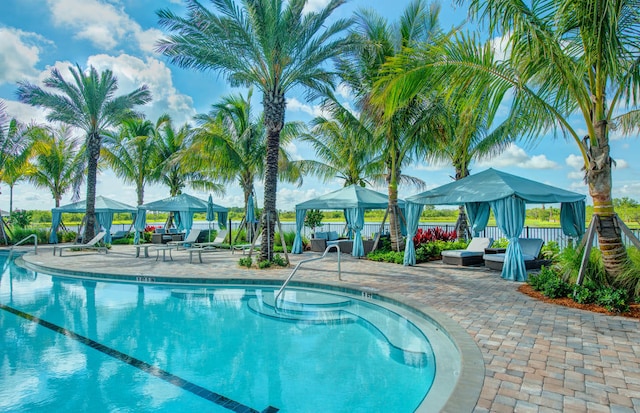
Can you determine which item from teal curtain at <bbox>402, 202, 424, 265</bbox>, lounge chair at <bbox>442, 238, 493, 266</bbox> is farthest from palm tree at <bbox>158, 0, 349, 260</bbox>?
lounge chair at <bbox>442, 238, 493, 266</bbox>

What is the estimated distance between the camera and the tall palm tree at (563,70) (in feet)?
19.8

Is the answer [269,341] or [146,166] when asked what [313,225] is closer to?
[146,166]

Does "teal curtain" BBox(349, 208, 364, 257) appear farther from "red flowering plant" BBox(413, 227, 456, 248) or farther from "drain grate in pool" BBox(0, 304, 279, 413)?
"drain grate in pool" BBox(0, 304, 279, 413)

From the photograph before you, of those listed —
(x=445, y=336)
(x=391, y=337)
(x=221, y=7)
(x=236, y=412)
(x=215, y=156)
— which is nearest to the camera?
(x=236, y=412)

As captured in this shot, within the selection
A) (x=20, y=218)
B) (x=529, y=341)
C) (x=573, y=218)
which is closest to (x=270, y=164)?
(x=529, y=341)

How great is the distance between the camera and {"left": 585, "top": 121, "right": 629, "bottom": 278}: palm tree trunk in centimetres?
618

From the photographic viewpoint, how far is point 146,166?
22.4 m

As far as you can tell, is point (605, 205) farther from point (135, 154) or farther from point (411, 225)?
point (135, 154)

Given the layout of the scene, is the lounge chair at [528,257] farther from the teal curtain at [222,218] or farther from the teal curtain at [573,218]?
the teal curtain at [222,218]

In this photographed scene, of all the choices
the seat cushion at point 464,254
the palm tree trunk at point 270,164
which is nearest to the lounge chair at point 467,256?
the seat cushion at point 464,254

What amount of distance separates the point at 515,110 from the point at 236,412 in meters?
6.38

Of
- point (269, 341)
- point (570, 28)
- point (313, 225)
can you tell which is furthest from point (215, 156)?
point (570, 28)

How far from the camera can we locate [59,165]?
2270 cm

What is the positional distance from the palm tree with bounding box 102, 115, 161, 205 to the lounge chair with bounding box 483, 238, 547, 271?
18509 millimetres
